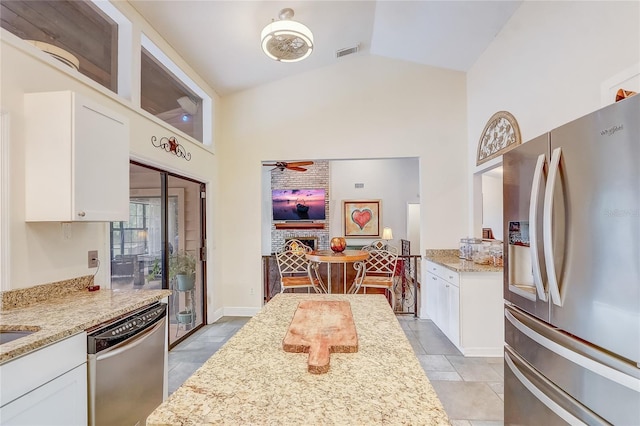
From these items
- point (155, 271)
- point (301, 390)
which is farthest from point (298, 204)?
point (301, 390)

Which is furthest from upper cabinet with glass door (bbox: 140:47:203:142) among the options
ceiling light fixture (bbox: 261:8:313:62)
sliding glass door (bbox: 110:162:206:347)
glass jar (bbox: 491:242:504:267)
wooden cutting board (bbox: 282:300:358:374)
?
glass jar (bbox: 491:242:504:267)

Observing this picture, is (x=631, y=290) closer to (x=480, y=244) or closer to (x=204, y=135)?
(x=480, y=244)

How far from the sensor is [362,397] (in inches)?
31.5

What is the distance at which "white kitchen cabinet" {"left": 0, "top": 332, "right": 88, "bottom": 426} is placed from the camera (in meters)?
1.12

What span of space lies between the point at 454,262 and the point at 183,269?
3442 millimetres

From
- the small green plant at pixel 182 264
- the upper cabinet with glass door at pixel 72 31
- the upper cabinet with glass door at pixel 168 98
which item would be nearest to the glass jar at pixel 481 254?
the small green plant at pixel 182 264

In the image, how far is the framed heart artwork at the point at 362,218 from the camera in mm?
8883

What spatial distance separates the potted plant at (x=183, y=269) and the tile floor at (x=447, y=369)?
66cm

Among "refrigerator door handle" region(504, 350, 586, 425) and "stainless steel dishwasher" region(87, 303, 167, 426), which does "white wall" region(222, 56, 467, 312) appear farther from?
"refrigerator door handle" region(504, 350, 586, 425)

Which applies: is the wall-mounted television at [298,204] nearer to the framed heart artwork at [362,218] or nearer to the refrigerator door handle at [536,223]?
the framed heart artwork at [362,218]

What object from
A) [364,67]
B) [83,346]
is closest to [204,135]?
[364,67]

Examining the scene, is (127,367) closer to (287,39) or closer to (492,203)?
(287,39)

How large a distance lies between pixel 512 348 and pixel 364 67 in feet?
13.3

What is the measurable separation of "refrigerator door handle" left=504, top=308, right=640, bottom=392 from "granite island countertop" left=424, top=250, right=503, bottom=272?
5.61 feet
